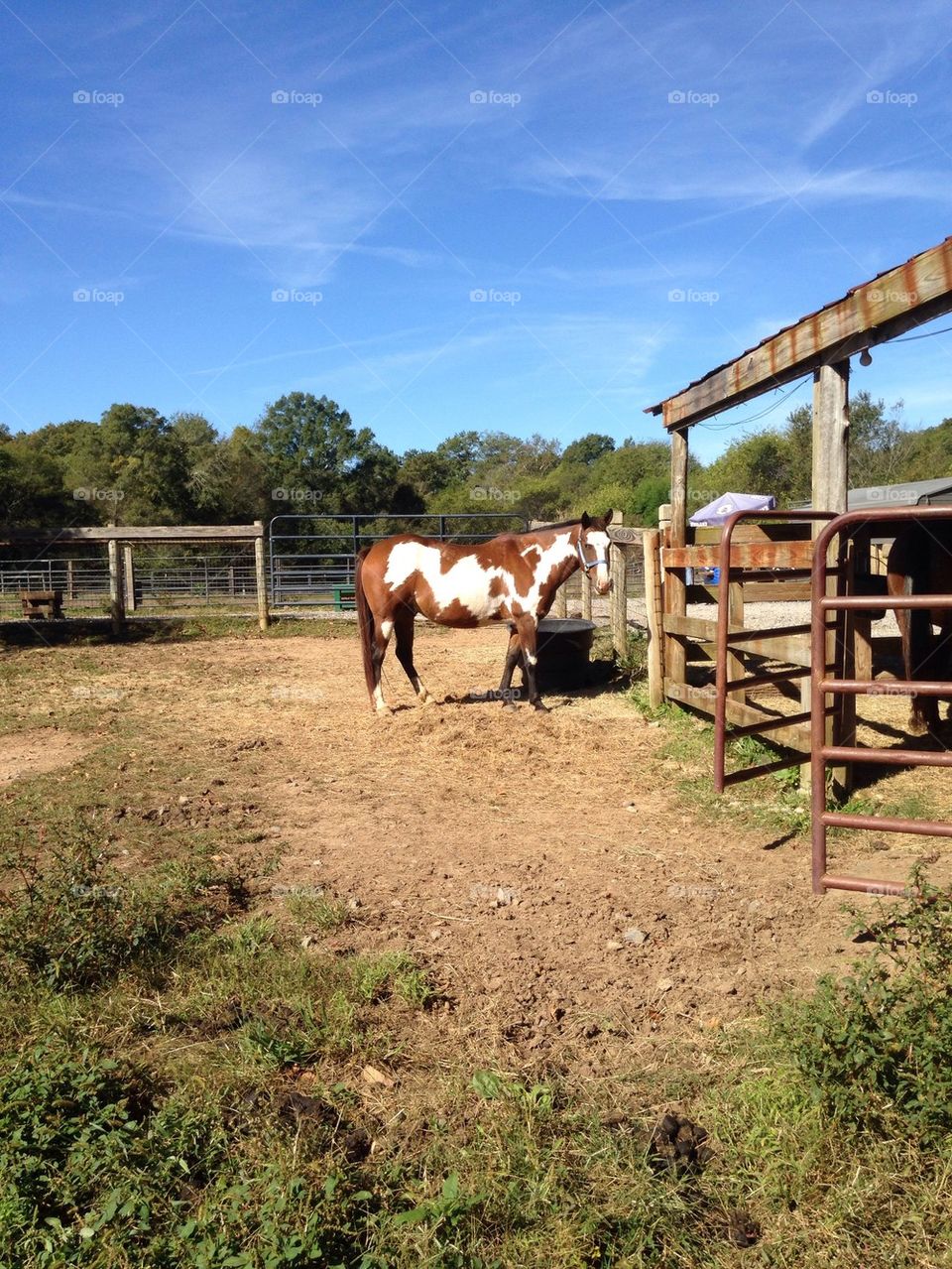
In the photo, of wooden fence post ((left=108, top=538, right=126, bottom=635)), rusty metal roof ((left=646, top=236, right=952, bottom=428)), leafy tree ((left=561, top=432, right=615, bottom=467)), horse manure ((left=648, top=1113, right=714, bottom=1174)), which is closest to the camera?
horse manure ((left=648, top=1113, right=714, bottom=1174))

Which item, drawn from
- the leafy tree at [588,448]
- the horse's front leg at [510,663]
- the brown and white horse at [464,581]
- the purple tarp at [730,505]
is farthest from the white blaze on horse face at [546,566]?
the leafy tree at [588,448]

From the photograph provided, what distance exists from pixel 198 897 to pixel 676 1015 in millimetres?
2065

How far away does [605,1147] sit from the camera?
217cm

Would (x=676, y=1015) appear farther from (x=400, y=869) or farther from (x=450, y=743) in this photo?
(x=450, y=743)

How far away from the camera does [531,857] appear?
14.3ft

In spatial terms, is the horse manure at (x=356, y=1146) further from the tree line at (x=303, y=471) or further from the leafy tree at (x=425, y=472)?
the leafy tree at (x=425, y=472)

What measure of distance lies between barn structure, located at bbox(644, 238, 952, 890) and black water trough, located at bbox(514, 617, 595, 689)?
1687mm

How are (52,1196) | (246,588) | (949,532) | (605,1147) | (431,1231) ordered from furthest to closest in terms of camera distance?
(246,588) → (949,532) → (605,1147) → (52,1196) → (431,1231)

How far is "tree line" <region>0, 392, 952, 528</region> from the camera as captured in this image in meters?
34.6

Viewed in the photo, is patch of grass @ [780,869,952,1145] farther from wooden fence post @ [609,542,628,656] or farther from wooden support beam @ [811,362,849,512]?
wooden fence post @ [609,542,628,656]

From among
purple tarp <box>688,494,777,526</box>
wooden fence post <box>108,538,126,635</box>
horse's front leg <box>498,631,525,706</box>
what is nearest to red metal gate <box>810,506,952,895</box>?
horse's front leg <box>498,631,525,706</box>

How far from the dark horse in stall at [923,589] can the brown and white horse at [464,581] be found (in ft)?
9.47

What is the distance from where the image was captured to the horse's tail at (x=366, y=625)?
815 cm

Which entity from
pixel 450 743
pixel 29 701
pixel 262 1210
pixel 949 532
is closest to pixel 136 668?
pixel 29 701
